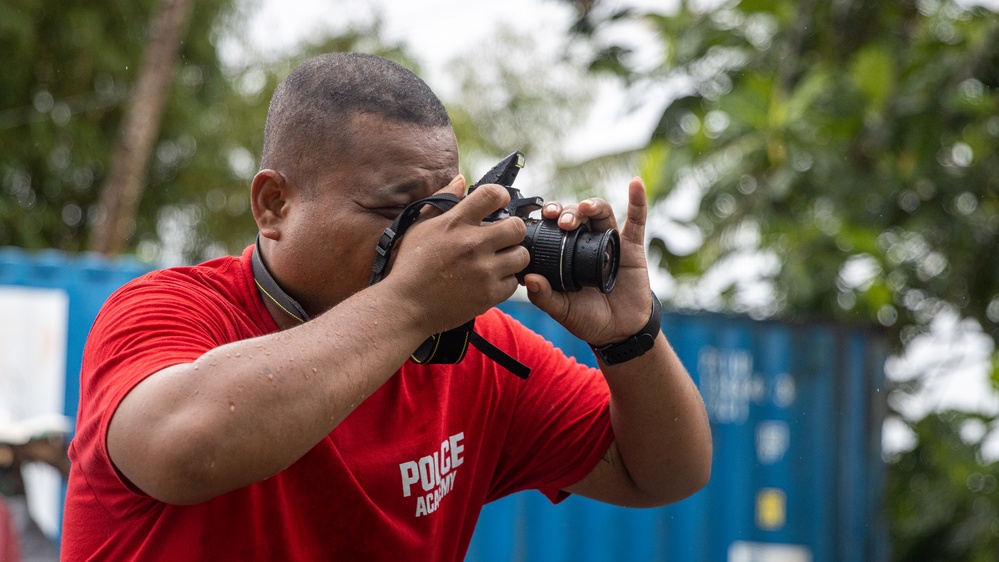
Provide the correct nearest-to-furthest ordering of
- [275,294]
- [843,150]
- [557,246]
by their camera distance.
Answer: [557,246]
[275,294]
[843,150]

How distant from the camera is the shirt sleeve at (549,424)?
2309 millimetres

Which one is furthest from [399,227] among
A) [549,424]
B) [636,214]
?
[549,424]

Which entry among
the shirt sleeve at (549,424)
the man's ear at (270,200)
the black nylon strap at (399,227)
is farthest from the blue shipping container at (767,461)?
the black nylon strap at (399,227)

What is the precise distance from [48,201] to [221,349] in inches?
531

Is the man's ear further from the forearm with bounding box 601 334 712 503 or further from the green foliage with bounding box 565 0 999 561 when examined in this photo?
the green foliage with bounding box 565 0 999 561

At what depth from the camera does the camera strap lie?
1.82 m

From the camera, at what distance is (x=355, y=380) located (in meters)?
1.65

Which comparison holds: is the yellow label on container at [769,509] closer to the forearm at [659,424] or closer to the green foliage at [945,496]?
the green foliage at [945,496]

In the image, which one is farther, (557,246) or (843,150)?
(843,150)

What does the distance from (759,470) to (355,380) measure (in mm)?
6144

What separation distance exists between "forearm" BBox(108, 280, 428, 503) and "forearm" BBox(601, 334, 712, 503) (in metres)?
0.69

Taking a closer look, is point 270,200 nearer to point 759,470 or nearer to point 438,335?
point 438,335

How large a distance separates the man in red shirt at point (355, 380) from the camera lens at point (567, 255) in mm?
27

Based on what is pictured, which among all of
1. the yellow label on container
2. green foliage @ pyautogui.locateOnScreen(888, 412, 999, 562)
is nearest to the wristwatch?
the yellow label on container
